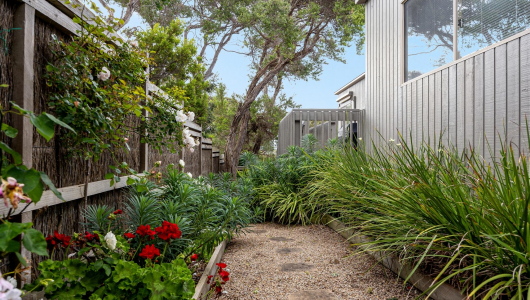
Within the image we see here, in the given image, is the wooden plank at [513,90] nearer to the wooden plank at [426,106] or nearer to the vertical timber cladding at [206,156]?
the wooden plank at [426,106]

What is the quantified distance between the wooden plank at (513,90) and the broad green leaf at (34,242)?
10.9 feet

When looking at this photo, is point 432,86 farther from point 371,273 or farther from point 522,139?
point 371,273

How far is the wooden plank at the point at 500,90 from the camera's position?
112 inches

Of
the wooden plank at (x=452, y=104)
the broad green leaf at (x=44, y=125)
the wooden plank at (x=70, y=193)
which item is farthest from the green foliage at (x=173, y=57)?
the broad green leaf at (x=44, y=125)

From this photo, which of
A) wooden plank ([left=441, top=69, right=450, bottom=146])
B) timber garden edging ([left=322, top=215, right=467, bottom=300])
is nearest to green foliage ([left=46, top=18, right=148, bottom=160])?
timber garden edging ([left=322, top=215, right=467, bottom=300])

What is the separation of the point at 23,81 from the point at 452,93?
3.81 m

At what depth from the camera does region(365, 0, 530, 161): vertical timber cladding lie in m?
2.74

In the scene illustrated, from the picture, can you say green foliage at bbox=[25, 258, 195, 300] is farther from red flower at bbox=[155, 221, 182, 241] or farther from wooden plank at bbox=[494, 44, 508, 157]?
wooden plank at bbox=[494, 44, 508, 157]

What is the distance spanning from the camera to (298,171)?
4.32 metres

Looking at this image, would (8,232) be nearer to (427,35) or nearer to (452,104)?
(452,104)

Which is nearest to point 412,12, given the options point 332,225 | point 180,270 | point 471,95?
point 471,95

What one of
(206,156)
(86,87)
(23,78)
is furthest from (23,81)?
(206,156)

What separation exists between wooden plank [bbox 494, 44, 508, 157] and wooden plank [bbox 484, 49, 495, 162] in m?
0.04

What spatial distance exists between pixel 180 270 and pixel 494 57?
3228 mm
